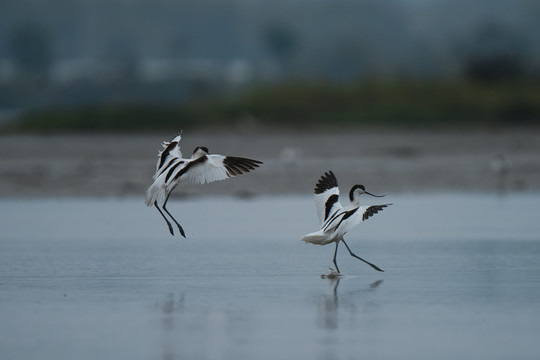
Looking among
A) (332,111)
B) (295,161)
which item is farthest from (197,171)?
(332,111)

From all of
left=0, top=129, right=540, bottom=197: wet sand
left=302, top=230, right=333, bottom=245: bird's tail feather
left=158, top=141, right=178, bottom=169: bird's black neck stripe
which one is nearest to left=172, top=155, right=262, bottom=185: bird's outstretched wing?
left=158, top=141, right=178, bottom=169: bird's black neck stripe

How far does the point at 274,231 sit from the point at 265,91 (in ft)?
88.9

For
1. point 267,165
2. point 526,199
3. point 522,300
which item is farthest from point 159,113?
point 522,300

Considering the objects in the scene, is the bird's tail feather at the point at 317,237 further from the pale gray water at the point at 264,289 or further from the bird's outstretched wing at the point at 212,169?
the bird's outstretched wing at the point at 212,169

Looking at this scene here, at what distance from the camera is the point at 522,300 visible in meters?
7.68

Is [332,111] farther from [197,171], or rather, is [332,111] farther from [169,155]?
[197,171]

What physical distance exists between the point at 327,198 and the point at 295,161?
11.7 meters

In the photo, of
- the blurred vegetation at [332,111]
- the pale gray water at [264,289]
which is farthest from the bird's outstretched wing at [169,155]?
the blurred vegetation at [332,111]

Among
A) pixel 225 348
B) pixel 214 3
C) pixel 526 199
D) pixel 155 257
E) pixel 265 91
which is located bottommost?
pixel 225 348

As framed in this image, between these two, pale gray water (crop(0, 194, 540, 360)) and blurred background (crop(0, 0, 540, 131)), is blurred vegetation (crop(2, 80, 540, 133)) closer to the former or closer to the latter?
blurred background (crop(0, 0, 540, 131))

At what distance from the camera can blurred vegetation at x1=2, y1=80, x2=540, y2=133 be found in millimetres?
33656

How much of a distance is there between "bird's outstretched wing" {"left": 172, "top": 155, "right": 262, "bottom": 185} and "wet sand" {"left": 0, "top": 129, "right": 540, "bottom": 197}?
7.28 meters

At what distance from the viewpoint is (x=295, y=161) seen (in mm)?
21047

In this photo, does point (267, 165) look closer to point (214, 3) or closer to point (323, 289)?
point (323, 289)
